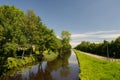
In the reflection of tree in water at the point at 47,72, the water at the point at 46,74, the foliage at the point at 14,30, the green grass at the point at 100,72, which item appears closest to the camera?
the green grass at the point at 100,72

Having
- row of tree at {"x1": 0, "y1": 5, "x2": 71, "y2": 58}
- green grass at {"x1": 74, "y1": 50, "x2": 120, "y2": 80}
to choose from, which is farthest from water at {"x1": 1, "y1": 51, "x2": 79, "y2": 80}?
row of tree at {"x1": 0, "y1": 5, "x2": 71, "y2": 58}

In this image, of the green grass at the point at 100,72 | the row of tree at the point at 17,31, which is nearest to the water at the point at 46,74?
the green grass at the point at 100,72

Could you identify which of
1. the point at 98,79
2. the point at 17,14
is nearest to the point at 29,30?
the point at 17,14

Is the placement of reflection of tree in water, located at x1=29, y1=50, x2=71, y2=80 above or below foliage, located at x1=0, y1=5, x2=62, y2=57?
below

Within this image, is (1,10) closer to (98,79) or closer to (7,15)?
(7,15)

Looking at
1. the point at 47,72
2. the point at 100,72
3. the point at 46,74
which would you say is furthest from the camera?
the point at 47,72

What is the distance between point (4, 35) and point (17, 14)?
7.17 meters

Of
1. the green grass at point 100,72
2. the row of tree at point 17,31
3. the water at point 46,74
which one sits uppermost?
the row of tree at point 17,31

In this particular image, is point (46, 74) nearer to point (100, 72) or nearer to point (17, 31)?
point (100, 72)

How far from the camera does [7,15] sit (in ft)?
121

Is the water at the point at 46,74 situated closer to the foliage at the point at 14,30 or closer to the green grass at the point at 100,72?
the green grass at the point at 100,72

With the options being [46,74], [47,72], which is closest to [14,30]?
[47,72]

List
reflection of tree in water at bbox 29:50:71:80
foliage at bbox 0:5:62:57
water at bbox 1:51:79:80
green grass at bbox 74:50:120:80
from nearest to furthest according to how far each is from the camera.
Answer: green grass at bbox 74:50:120:80 < water at bbox 1:51:79:80 < reflection of tree in water at bbox 29:50:71:80 < foliage at bbox 0:5:62:57

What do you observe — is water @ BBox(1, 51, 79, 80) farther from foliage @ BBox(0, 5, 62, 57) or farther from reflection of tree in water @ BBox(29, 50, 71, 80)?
foliage @ BBox(0, 5, 62, 57)
